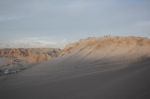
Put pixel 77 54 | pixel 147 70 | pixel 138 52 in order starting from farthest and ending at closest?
pixel 77 54 < pixel 138 52 < pixel 147 70

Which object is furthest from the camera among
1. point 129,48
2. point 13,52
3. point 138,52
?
point 13,52

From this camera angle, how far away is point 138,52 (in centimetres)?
1677

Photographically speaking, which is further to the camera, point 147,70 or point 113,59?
point 113,59

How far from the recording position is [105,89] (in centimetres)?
917

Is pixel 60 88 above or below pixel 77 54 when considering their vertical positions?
below

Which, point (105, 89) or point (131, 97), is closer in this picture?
point (131, 97)

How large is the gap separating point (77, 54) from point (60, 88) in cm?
1074

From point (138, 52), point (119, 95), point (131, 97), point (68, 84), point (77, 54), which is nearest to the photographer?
point (131, 97)

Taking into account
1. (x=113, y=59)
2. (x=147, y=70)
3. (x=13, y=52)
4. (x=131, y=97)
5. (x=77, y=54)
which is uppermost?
(x=13, y=52)

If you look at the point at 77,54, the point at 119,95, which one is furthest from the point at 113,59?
the point at 119,95

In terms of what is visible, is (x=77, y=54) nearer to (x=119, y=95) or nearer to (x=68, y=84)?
(x=68, y=84)

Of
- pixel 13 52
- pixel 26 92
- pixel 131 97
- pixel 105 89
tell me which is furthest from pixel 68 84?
pixel 13 52

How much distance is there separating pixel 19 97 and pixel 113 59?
28.3ft

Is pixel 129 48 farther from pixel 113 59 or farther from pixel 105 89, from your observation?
pixel 105 89
